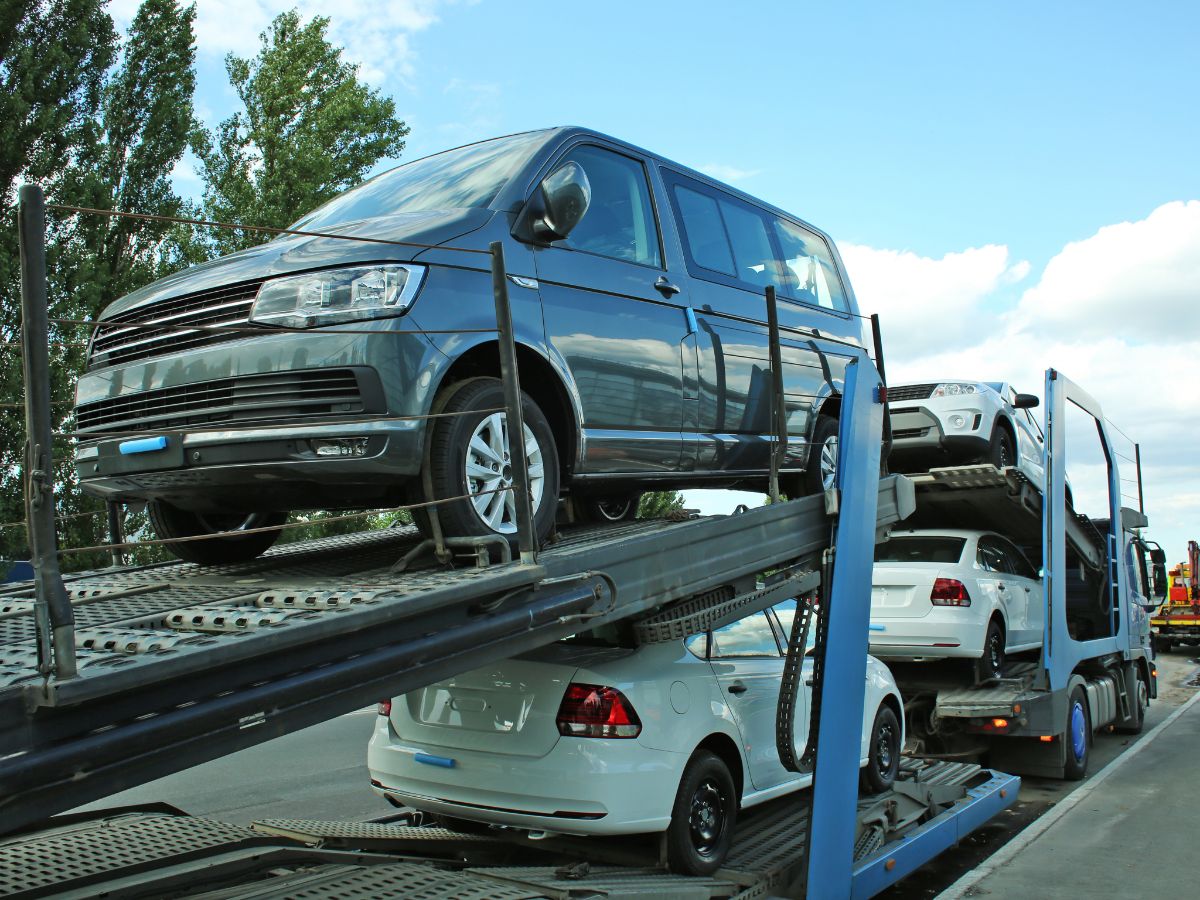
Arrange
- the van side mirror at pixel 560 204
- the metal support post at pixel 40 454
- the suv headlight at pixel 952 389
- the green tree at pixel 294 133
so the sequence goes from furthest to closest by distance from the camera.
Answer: the green tree at pixel 294 133 < the suv headlight at pixel 952 389 < the van side mirror at pixel 560 204 < the metal support post at pixel 40 454

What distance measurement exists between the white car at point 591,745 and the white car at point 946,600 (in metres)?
3.80

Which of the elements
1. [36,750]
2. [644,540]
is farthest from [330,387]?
[36,750]

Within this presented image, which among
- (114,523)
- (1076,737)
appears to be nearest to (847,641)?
(114,523)

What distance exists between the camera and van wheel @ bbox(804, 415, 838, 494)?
19.5 feet

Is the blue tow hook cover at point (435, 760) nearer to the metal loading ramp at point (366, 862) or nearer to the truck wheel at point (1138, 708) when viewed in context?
the metal loading ramp at point (366, 862)

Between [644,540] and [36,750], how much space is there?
2.11 meters

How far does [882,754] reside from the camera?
20.7ft

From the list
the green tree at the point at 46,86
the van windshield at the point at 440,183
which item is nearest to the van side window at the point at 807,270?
the van windshield at the point at 440,183

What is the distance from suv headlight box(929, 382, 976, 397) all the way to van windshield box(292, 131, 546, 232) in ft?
17.9

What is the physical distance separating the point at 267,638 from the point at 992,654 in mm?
7654

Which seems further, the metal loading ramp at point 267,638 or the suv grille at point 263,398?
the suv grille at point 263,398

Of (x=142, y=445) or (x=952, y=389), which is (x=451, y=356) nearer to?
(x=142, y=445)

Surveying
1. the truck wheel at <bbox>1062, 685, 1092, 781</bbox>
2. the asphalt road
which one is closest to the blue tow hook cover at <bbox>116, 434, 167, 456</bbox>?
the asphalt road

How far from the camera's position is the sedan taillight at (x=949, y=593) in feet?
27.5
